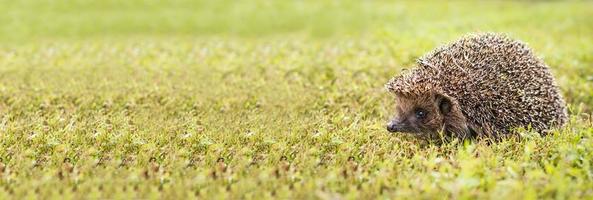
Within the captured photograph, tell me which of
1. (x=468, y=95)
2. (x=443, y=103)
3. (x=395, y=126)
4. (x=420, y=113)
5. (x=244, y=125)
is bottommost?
(x=244, y=125)

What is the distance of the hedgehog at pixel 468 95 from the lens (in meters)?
8.73

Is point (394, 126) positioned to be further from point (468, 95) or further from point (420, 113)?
point (468, 95)

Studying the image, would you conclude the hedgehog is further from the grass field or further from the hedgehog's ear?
the grass field

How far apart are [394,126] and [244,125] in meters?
1.77

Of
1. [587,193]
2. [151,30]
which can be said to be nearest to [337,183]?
[587,193]

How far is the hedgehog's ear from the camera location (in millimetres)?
8721

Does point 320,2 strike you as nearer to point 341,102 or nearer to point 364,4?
point 364,4

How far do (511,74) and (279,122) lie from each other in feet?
9.63

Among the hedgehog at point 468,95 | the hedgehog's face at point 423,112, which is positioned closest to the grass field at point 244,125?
the hedgehog's face at point 423,112

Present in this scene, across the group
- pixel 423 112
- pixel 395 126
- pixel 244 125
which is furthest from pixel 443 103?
pixel 244 125

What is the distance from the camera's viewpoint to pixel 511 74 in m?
9.11

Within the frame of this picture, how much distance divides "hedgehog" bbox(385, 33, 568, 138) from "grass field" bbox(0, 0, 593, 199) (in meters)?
0.37

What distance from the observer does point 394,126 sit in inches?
335

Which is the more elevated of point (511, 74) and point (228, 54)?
point (511, 74)
